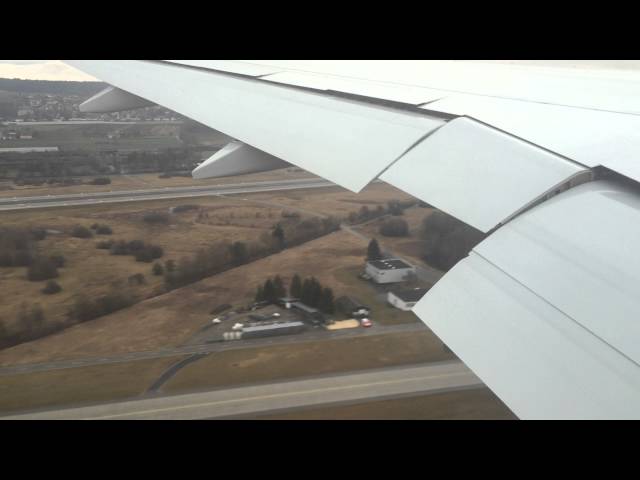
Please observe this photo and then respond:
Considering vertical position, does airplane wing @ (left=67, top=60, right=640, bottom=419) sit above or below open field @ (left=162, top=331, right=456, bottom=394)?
above

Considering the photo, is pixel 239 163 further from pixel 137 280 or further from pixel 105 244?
pixel 105 244

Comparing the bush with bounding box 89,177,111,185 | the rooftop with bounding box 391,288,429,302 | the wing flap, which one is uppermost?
the wing flap

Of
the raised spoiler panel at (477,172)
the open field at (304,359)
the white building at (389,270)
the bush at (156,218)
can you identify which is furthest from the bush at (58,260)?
the raised spoiler panel at (477,172)

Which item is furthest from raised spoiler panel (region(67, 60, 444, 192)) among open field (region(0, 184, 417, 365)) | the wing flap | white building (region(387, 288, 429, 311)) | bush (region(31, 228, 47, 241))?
bush (region(31, 228, 47, 241))

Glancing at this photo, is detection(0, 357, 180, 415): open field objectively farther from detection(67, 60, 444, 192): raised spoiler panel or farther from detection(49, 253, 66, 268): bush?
detection(49, 253, 66, 268): bush

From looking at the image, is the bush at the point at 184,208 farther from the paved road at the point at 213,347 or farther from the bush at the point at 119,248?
the paved road at the point at 213,347

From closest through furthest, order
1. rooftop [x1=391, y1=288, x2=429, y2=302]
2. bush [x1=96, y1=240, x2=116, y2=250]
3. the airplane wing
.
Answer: the airplane wing < rooftop [x1=391, y1=288, x2=429, y2=302] < bush [x1=96, y1=240, x2=116, y2=250]

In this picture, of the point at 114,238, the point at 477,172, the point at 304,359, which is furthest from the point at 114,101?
the point at 114,238

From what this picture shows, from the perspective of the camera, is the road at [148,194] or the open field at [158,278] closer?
the open field at [158,278]
